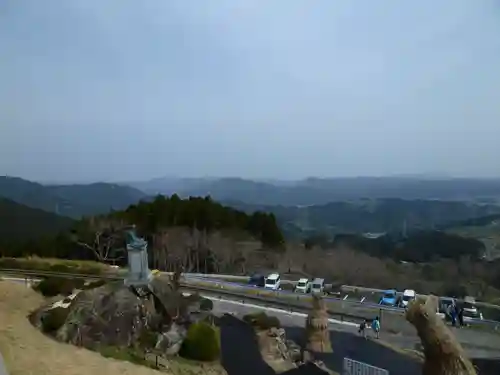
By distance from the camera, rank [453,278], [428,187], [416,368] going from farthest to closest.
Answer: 1. [428,187]
2. [453,278]
3. [416,368]

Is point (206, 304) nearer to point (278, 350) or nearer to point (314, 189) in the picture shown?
point (278, 350)

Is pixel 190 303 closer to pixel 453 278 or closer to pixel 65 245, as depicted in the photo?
pixel 65 245

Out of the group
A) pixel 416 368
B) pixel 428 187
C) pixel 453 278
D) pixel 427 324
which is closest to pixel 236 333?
pixel 416 368

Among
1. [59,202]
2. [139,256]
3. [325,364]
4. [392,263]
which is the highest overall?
Answer: [59,202]

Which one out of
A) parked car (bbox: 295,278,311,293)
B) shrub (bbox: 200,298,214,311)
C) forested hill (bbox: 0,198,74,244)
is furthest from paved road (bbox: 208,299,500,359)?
forested hill (bbox: 0,198,74,244)

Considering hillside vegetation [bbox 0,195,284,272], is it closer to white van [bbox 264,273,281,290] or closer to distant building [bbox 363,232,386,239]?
white van [bbox 264,273,281,290]

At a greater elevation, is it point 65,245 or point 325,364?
point 65,245
